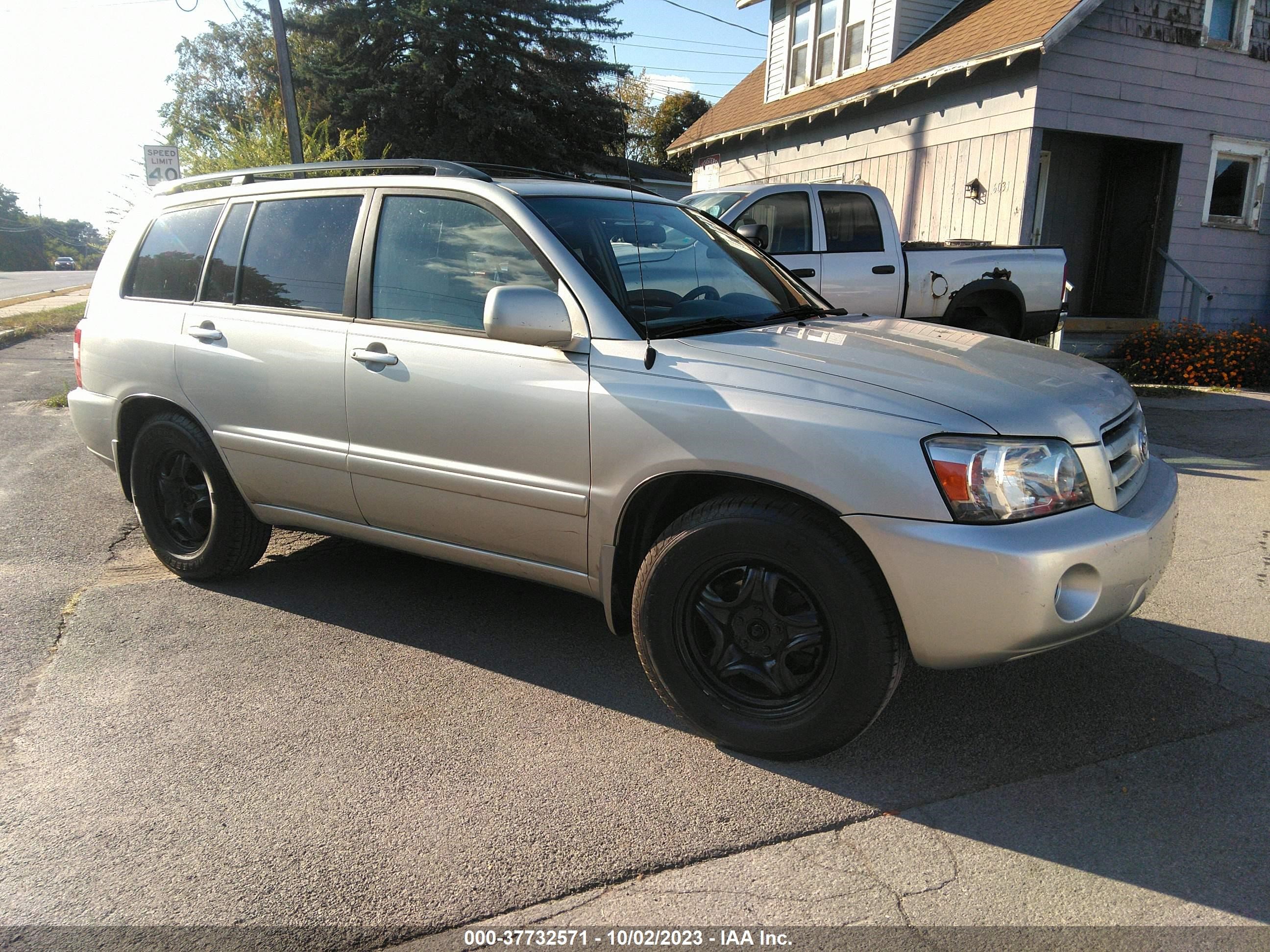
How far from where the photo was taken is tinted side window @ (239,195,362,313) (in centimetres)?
402

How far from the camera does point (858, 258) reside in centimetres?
878

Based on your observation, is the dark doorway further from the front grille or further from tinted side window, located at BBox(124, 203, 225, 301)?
tinted side window, located at BBox(124, 203, 225, 301)

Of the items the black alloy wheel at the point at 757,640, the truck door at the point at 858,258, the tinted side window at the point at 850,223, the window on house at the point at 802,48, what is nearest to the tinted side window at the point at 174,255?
the black alloy wheel at the point at 757,640

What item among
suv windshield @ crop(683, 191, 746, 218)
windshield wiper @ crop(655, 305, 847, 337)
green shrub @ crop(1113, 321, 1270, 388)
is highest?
suv windshield @ crop(683, 191, 746, 218)

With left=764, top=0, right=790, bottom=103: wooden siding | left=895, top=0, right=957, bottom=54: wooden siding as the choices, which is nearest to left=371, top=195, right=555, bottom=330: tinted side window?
left=895, top=0, right=957, bottom=54: wooden siding

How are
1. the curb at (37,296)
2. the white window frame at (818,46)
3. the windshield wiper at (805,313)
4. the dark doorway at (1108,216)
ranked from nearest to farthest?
1. the windshield wiper at (805,313)
2. the dark doorway at (1108,216)
3. the white window frame at (818,46)
4. the curb at (37,296)

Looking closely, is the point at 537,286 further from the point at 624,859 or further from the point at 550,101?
the point at 550,101

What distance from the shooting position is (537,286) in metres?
3.34

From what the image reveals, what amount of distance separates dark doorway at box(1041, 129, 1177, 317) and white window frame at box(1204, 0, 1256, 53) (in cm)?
155

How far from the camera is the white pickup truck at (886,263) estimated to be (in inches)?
342

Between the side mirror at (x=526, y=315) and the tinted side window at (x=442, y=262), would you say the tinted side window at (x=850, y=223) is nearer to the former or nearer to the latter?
the tinted side window at (x=442, y=262)

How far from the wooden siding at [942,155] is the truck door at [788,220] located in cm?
466

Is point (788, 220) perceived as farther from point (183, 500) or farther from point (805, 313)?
point (183, 500)

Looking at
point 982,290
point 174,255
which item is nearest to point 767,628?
point 174,255
